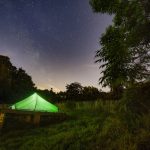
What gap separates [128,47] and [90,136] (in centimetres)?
476

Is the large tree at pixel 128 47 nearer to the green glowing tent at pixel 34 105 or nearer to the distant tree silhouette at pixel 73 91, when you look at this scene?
the green glowing tent at pixel 34 105

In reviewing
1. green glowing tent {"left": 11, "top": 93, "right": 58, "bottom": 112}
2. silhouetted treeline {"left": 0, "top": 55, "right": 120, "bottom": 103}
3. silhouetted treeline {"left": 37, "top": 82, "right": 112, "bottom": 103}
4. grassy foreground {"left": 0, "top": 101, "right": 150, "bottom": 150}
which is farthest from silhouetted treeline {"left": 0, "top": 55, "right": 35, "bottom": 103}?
grassy foreground {"left": 0, "top": 101, "right": 150, "bottom": 150}

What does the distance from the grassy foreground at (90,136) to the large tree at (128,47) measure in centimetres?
184

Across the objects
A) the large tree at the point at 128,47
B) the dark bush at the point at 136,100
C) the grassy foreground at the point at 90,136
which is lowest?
the grassy foreground at the point at 90,136

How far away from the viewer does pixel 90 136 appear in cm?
1145

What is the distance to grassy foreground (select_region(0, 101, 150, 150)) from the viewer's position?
964 cm

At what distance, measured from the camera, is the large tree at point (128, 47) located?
13344mm

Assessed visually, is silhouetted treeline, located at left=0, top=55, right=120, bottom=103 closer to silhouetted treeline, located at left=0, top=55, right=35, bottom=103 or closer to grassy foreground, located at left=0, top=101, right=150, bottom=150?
silhouetted treeline, located at left=0, top=55, right=35, bottom=103

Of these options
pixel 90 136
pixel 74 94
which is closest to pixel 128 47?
pixel 90 136

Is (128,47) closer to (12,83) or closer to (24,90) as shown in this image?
(24,90)

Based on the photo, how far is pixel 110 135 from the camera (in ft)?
35.3

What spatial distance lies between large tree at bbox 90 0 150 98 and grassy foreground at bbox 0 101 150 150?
6.04 ft

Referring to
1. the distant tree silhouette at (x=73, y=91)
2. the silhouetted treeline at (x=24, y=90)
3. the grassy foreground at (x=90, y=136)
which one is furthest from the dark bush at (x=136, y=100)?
the distant tree silhouette at (x=73, y=91)

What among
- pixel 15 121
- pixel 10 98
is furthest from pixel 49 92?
pixel 15 121
